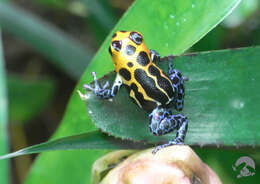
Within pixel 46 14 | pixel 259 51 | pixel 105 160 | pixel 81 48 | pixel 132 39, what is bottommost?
pixel 46 14

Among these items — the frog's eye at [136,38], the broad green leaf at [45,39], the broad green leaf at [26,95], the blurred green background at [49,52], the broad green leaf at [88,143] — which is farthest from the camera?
the broad green leaf at [26,95]

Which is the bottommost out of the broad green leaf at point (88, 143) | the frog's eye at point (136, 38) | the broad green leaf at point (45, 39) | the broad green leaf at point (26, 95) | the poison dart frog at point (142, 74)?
the broad green leaf at point (26, 95)

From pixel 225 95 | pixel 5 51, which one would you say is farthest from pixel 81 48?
pixel 225 95

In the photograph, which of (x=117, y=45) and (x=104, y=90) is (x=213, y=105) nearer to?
(x=104, y=90)

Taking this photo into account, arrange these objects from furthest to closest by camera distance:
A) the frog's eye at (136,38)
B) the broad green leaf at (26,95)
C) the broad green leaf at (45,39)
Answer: the broad green leaf at (26,95)
the broad green leaf at (45,39)
the frog's eye at (136,38)

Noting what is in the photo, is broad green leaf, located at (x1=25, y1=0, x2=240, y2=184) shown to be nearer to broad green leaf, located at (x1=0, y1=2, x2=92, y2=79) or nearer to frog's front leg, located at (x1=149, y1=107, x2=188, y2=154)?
frog's front leg, located at (x1=149, y1=107, x2=188, y2=154)

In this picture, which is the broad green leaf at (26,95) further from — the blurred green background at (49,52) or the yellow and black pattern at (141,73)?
the yellow and black pattern at (141,73)

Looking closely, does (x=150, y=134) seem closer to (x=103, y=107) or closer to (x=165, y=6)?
(x=103, y=107)

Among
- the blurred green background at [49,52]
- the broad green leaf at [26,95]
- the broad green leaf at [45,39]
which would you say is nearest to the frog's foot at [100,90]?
the blurred green background at [49,52]
